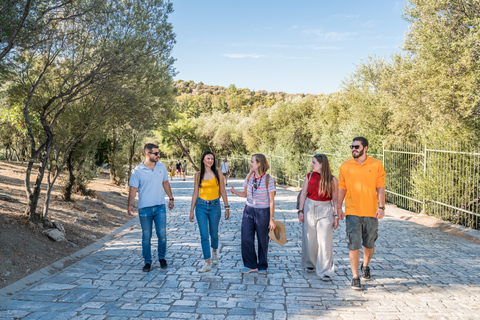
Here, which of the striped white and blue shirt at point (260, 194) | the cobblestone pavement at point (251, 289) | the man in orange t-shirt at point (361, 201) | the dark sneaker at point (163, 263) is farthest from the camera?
the dark sneaker at point (163, 263)

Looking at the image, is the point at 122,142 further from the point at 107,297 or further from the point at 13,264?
the point at 107,297

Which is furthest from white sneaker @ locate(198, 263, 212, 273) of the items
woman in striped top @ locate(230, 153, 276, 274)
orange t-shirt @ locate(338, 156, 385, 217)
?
orange t-shirt @ locate(338, 156, 385, 217)

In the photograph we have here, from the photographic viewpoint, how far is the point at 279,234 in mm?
6055

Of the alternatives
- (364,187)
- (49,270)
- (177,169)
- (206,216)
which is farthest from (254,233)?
(177,169)

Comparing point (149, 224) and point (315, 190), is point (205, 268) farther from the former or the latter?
point (315, 190)

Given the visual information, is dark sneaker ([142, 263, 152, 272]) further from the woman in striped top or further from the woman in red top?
the woman in red top

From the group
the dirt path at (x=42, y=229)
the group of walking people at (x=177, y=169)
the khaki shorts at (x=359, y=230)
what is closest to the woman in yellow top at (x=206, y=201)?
the khaki shorts at (x=359, y=230)

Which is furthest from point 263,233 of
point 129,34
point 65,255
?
point 129,34

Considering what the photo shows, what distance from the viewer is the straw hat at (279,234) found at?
19.2ft

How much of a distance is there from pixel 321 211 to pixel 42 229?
5369 millimetres

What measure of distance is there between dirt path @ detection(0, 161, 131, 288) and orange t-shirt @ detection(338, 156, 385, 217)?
4.81 m

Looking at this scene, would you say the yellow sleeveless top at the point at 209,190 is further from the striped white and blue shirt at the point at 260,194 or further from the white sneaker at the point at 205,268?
the white sneaker at the point at 205,268

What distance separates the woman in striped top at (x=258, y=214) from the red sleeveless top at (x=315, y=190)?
21.5 inches

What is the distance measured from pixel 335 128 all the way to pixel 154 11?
21.7m
